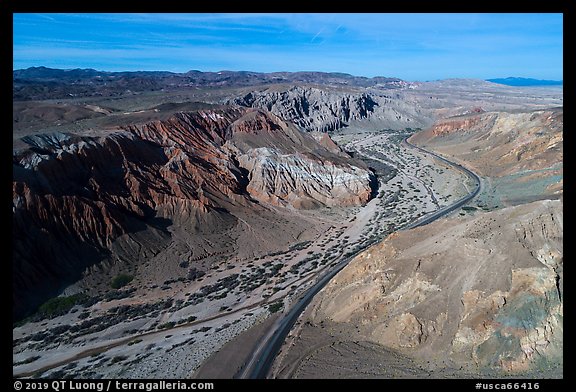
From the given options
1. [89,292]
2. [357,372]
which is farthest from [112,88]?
[357,372]

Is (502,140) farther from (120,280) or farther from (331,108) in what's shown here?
(120,280)

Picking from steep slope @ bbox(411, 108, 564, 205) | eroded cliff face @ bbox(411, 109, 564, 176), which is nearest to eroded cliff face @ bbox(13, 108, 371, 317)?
steep slope @ bbox(411, 108, 564, 205)

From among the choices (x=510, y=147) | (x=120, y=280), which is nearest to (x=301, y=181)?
(x=120, y=280)

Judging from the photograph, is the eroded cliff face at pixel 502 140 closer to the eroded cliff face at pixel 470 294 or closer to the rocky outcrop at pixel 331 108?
the rocky outcrop at pixel 331 108

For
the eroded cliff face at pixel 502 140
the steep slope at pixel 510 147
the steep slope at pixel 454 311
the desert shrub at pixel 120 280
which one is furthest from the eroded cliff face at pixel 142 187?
the eroded cliff face at pixel 502 140

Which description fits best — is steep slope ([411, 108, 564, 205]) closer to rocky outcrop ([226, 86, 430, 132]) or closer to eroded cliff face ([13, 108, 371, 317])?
eroded cliff face ([13, 108, 371, 317])

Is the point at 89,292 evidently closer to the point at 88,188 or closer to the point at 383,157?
the point at 88,188
